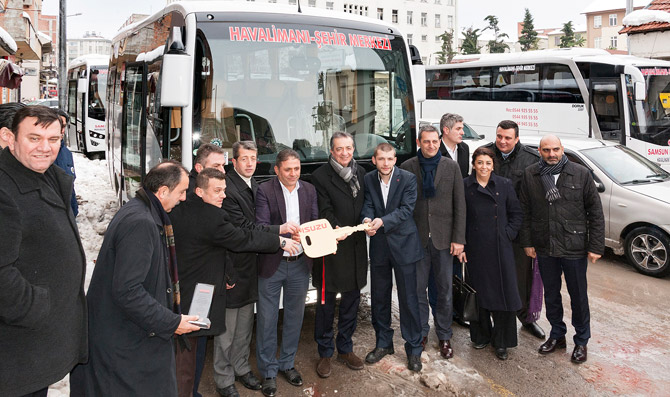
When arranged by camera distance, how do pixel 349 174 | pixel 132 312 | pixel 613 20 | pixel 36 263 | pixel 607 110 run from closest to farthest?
pixel 36 263
pixel 132 312
pixel 349 174
pixel 607 110
pixel 613 20

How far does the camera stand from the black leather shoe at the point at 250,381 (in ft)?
14.8

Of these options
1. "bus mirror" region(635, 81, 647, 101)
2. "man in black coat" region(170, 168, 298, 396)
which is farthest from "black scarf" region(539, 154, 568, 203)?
"bus mirror" region(635, 81, 647, 101)

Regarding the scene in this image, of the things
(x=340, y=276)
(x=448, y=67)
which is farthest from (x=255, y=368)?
(x=448, y=67)

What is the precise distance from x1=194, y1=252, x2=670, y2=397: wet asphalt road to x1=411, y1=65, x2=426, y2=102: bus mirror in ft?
8.22

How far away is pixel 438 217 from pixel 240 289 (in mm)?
1906

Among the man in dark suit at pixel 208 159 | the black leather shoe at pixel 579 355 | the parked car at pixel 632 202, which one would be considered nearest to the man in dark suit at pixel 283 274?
the man in dark suit at pixel 208 159

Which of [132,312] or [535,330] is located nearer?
[132,312]

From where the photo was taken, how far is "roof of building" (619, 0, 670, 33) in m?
17.5

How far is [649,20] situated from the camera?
17.5 m

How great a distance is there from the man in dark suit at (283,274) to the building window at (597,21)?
9110 cm

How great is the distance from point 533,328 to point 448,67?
15.5m

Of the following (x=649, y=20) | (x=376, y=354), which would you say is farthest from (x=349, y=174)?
(x=649, y=20)

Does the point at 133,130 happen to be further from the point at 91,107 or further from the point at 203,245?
the point at 91,107

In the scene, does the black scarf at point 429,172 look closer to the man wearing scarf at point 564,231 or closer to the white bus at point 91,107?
the man wearing scarf at point 564,231
